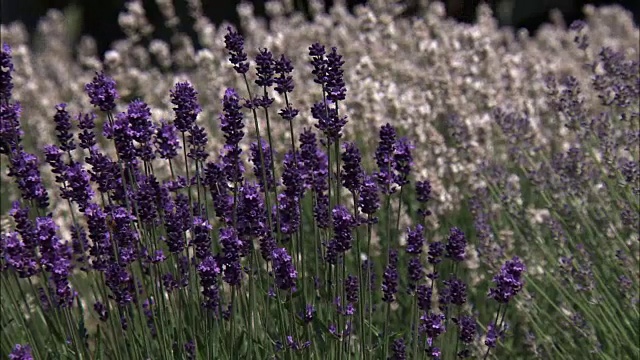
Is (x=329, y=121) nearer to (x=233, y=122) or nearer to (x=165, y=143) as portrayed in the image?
(x=233, y=122)

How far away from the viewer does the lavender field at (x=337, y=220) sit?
2613mm

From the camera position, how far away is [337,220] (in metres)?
2.53

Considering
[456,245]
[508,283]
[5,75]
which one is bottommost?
[508,283]

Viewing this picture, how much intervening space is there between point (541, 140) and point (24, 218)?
2956 millimetres

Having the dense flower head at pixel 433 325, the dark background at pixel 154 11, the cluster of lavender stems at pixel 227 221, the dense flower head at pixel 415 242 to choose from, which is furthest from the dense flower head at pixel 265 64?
the dark background at pixel 154 11

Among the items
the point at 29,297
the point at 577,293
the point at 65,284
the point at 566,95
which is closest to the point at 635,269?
the point at 577,293

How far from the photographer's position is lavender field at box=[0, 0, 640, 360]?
8.57 feet

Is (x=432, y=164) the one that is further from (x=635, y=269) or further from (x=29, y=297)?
(x=29, y=297)

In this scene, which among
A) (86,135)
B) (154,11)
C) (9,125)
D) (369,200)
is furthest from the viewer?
(154,11)

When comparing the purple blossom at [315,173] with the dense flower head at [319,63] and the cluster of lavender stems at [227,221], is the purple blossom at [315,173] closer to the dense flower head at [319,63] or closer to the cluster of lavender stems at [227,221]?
the cluster of lavender stems at [227,221]

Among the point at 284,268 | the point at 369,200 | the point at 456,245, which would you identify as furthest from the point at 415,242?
the point at 284,268

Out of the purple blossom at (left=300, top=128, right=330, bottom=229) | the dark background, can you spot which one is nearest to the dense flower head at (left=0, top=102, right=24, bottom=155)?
the purple blossom at (left=300, top=128, right=330, bottom=229)

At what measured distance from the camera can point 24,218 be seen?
8.73ft

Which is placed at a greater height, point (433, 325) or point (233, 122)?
point (233, 122)
